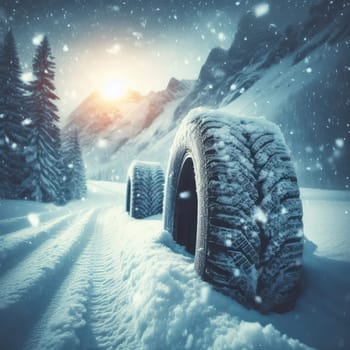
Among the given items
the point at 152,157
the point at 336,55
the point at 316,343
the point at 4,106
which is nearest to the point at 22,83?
the point at 4,106

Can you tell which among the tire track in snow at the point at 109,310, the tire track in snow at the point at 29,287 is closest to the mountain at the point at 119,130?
the tire track in snow at the point at 29,287

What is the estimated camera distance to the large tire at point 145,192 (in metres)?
5.75

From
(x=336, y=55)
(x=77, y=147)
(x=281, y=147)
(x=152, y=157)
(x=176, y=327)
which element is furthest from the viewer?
(x=152, y=157)

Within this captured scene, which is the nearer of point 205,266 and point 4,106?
point 205,266

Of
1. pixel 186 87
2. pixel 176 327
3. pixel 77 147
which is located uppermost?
pixel 186 87

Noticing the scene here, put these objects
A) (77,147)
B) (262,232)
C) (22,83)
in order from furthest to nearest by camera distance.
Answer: (77,147)
(22,83)
(262,232)

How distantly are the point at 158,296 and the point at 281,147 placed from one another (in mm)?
1604

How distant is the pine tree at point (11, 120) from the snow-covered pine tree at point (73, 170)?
9.46m

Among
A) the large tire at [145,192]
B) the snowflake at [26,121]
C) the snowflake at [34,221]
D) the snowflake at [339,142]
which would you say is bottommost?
the snowflake at [34,221]

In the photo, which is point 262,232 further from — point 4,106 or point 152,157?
point 152,157

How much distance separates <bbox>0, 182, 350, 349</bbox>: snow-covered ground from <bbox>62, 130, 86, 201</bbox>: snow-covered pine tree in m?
28.2

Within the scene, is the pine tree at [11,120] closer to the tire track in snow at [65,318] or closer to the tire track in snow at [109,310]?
the tire track in snow at [109,310]

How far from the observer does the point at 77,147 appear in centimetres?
3148

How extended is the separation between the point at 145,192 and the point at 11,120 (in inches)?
722
